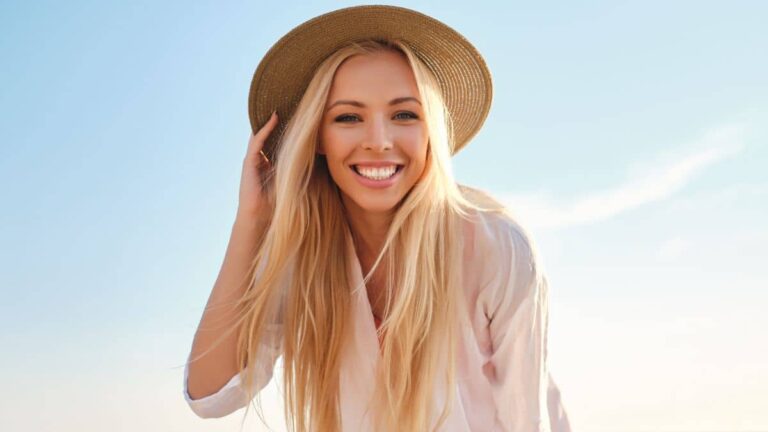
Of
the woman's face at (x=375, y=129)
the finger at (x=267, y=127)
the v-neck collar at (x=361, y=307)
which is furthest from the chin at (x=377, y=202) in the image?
the finger at (x=267, y=127)

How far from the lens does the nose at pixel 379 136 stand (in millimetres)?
3971

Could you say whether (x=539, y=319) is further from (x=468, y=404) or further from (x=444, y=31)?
(x=444, y=31)

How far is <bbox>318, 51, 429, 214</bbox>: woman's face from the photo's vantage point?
4004mm

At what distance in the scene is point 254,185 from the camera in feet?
14.3

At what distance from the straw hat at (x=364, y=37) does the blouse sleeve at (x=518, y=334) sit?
0.74m

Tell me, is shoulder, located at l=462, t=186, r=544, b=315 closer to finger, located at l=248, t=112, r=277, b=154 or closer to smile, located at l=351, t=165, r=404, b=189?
smile, located at l=351, t=165, r=404, b=189

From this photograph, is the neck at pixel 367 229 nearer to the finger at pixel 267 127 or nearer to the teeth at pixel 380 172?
the teeth at pixel 380 172

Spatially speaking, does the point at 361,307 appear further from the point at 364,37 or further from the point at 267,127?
the point at 364,37

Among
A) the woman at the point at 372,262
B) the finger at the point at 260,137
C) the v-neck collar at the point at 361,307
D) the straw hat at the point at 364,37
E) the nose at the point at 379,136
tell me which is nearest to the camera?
the nose at the point at 379,136

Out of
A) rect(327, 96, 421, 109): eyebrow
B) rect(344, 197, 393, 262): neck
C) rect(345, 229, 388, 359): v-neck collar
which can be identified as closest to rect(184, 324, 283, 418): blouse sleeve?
rect(345, 229, 388, 359): v-neck collar

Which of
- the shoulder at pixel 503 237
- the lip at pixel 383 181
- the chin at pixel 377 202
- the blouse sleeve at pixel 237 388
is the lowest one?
the blouse sleeve at pixel 237 388

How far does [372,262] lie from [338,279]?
0.19 meters

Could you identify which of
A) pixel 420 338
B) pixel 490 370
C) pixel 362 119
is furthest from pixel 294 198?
pixel 490 370

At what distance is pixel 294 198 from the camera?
4.27 meters
